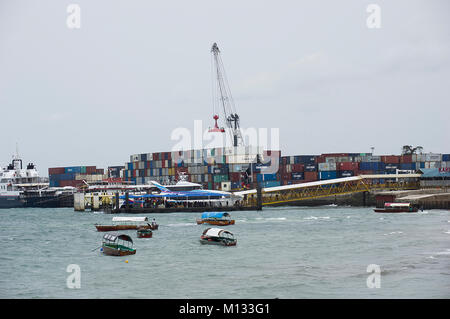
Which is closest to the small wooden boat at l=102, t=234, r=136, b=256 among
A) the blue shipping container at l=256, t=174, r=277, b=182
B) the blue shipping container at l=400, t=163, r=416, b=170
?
the blue shipping container at l=256, t=174, r=277, b=182

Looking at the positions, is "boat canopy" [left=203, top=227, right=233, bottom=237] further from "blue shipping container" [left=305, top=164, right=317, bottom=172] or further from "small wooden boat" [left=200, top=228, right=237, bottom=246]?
"blue shipping container" [left=305, top=164, right=317, bottom=172]

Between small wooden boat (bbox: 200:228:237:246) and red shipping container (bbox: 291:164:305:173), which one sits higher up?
red shipping container (bbox: 291:164:305:173)

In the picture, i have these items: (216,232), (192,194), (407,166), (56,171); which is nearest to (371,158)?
(407,166)

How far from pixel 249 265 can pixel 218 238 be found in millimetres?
13148

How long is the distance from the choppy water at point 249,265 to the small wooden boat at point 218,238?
3.41 ft

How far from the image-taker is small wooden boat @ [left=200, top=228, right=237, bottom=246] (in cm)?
5688

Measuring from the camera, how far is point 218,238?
57.3 metres

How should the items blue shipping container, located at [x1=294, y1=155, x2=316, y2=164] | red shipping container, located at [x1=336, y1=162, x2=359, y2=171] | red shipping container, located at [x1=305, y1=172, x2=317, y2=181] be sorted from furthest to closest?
blue shipping container, located at [x1=294, y1=155, x2=316, y2=164] < red shipping container, located at [x1=305, y1=172, x2=317, y2=181] < red shipping container, located at [x1=336, y1=162, x2=359, y2=171]

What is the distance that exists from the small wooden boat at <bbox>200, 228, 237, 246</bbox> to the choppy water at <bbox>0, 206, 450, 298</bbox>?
3.41 ft

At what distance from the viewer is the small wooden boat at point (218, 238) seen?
5688 centimetres

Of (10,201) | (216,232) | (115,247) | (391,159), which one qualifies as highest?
(391,159)

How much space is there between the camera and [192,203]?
12244 cm

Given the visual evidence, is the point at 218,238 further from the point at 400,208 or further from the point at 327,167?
the point at 327,167
